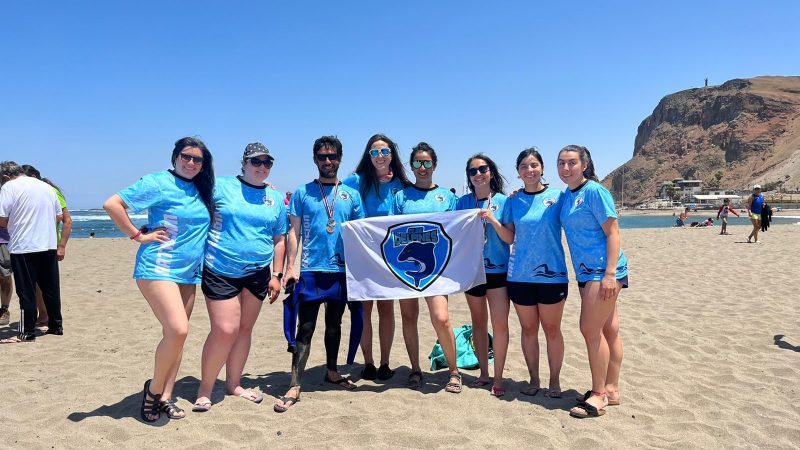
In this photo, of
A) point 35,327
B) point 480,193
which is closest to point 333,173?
point 480,193

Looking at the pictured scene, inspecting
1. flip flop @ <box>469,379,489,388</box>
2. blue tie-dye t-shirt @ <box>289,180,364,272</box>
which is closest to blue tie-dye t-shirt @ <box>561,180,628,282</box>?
flip flop @ <box>469,379,489,388</box>

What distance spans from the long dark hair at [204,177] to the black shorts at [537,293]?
8.89 ft

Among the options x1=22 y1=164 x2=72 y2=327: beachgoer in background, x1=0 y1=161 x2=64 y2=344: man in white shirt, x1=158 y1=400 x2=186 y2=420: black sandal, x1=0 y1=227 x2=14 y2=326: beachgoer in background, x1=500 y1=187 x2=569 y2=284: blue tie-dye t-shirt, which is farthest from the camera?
x1=0 y1=227 x2=14 y2=326: beachgoer in background

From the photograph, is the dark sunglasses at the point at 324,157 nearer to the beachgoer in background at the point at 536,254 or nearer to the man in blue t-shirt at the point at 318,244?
the man in blue t-shirt at the point at 318,244

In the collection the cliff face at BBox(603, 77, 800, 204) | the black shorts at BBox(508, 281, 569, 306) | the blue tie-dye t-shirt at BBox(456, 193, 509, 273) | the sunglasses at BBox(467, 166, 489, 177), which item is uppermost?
the cliff face at BBox(603, 77, 800, 204)

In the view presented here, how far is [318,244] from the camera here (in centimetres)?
434

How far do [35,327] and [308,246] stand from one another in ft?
15.9

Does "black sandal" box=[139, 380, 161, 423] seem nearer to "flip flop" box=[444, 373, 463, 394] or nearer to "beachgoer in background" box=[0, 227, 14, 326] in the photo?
"flip flop" box=[444, 373, 463, 394]

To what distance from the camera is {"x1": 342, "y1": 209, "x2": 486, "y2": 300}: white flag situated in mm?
4453

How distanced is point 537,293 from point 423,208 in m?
1.33

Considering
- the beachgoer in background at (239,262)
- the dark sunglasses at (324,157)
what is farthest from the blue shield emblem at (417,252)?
the beachgoer in background at (239,262)

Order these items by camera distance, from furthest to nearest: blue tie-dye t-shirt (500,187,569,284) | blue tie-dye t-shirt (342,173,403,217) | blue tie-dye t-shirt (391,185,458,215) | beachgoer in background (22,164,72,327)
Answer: beachgoer in background (22,164,72,327) → blue tie-dye t-shirt (342,173,403,217) → blue tie-dye t-shirt (391,185,458,215) → blue tie-dye t-shirt (500,187,569,284)

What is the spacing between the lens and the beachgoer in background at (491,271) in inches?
173

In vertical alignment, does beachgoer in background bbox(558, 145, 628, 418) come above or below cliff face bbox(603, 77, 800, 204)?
below
